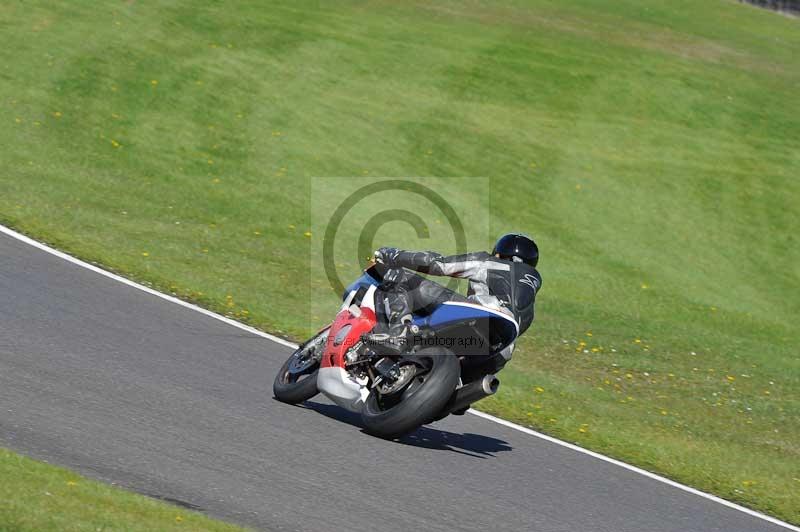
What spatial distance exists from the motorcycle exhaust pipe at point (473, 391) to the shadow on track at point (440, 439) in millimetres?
482

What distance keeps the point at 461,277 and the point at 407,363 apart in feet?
2.35

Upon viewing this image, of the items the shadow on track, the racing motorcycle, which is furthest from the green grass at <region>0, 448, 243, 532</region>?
the shadow on track

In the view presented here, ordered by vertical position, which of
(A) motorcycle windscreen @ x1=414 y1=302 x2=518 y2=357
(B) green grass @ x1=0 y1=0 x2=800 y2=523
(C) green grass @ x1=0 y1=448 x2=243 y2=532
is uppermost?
(A) motorcycle windscreen @ x1=414 y1=302 x2=518 y2=357

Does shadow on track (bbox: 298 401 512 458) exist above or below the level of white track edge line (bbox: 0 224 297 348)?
above

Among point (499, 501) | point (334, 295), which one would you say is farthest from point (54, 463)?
point (334, 295)

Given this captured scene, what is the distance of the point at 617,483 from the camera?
330 inches

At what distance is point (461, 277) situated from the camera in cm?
784

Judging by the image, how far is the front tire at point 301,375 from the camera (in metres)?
8.38

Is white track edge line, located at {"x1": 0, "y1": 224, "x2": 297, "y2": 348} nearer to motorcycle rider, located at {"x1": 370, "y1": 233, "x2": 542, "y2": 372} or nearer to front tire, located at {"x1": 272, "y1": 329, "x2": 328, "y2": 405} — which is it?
front tire, located at {"x1": 272, "y1": 329, "x2": 328, "y2": 405}

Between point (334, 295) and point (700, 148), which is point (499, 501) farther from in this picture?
point (700, 148)

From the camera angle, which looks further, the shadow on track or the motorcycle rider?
the shadow on track

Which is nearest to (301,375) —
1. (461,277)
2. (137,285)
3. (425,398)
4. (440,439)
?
(440,439)

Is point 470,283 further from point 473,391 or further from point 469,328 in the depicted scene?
point 473,391

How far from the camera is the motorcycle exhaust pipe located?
309 inches
